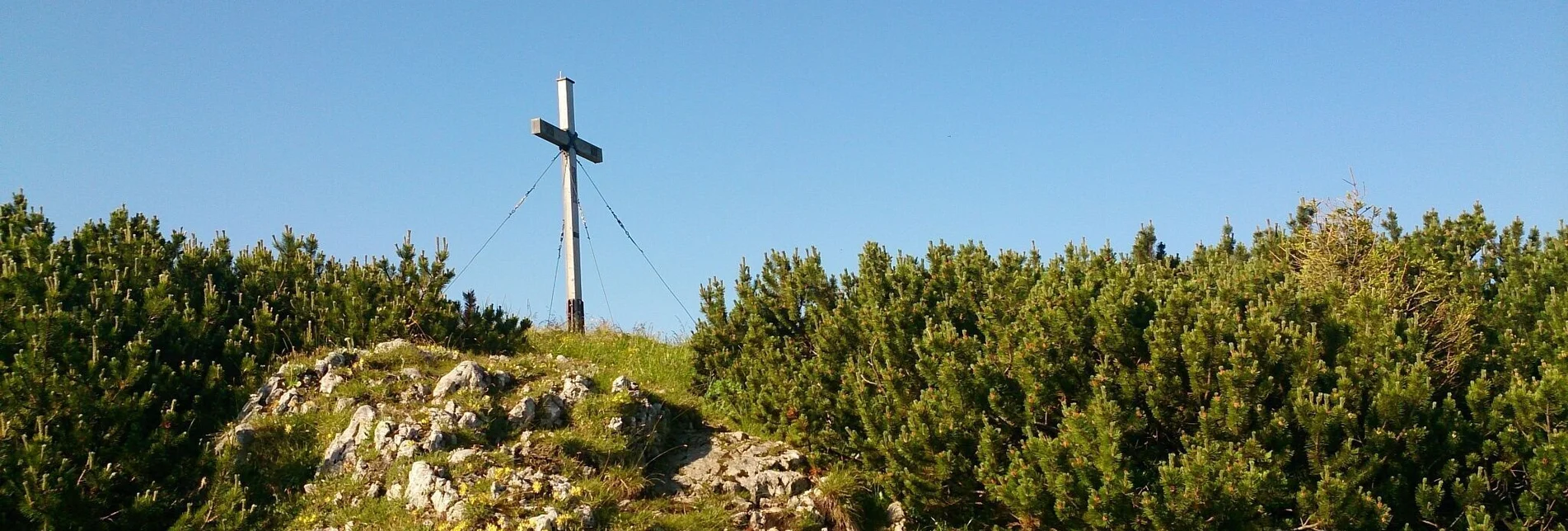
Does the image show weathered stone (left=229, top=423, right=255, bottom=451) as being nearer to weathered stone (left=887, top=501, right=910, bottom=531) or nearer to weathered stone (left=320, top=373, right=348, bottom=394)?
weathered stone (left=320, top=373, right=348, bottom=394)


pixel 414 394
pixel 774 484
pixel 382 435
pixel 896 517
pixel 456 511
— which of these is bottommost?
pixel 896 517

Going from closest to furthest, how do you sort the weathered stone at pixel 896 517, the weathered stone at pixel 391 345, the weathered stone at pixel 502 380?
the weathered stone at pixel 896 517 → the weathered stone at pixel 502 380 → the weathered stone at pixel 391 345

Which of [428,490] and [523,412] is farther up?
[523,412]

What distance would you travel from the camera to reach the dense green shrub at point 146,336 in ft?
28.3

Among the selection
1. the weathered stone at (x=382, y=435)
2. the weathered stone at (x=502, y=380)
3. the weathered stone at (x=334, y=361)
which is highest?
the weathered stone at (x=334, y=361)

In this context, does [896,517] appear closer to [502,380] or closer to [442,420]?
[502,380]

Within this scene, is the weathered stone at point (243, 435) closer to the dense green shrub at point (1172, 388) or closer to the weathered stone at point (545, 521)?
the weathered stone at point (545, 521)

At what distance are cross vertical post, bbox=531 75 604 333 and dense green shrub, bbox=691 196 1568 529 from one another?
4601 mm

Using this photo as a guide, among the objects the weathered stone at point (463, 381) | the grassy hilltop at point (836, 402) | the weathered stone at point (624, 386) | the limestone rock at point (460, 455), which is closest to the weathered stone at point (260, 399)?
the grassy hilltop at point (836, 402)

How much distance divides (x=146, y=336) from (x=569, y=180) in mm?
7292

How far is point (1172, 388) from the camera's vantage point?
28.8 feet

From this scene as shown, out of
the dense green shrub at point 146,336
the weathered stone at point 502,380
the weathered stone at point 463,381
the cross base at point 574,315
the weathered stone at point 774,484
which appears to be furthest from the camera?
the cross base at point 574,315

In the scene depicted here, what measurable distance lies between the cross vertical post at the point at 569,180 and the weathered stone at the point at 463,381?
520cm

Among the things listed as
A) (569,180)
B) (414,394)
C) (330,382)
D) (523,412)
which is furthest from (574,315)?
(523,412)
